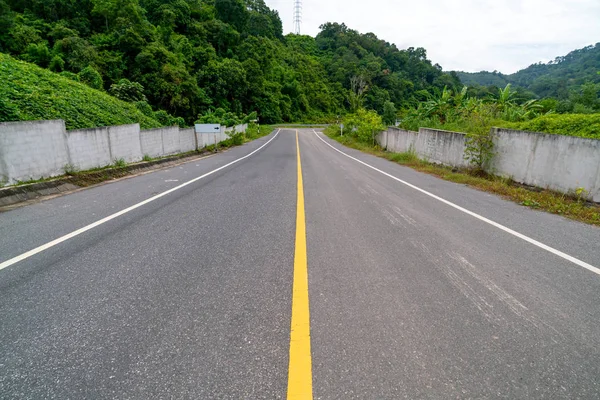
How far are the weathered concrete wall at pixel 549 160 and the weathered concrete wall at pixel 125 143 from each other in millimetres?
13143

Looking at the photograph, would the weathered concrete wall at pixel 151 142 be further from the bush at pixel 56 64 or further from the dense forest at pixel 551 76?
the dense forest at pixel 551 76

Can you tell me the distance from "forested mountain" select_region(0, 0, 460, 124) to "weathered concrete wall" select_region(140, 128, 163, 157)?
27.3 ft

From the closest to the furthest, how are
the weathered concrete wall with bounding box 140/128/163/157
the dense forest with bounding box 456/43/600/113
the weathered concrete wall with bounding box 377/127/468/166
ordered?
the weathered concrete wall with bounding box 377/127/468/166 < the weathered concrete wall with bounding box 140/128/163/157 < the dense forest with bounding box 456/43/600/113

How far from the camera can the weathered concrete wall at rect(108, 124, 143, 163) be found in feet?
→ 38.1

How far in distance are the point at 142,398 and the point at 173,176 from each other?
9832mm

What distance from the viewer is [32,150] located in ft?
25.4

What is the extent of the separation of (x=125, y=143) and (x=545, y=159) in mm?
13871

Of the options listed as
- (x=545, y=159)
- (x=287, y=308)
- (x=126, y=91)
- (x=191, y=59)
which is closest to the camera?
(x=287, y=308)

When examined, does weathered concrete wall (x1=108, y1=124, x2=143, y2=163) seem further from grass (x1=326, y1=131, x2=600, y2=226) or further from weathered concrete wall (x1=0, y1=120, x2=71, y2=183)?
grass (x1=326, y1=131, x2=600, y2=226)

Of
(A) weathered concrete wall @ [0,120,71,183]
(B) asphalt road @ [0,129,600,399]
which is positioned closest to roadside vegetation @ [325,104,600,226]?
(B) asphalt road @ [0,129,600,399]

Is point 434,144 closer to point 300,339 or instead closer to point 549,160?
point 549,160

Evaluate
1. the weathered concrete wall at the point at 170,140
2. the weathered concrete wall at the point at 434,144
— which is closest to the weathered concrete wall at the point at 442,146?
the weathered concrete wall at the point at 434,144

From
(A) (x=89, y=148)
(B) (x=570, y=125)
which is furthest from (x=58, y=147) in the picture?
(B) (x=570, y=125)

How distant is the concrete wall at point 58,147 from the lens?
721cm
